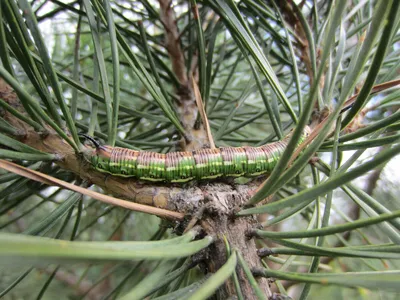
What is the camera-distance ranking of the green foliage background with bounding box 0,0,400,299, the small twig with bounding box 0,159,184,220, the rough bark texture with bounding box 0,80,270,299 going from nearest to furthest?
the green foliage background with bounding box 0,0,400,299 < the small twig with bounding box 0,159,184,220 < the rough bark texture with bounding box 0,80,270,299

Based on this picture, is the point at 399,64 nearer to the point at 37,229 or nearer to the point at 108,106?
the point at 108,106

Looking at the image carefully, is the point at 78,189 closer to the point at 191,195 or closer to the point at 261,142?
the point at 191,195

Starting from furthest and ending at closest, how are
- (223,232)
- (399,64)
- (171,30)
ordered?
(171,30) < (399,64) < (223,232)

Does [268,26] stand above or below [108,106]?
above

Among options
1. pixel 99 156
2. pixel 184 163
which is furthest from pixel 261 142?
pixel 99 156

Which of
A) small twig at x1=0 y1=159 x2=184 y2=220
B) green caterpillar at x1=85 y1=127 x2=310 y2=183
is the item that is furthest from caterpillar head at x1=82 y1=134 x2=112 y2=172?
small twig at x1=0 y1=159 x2=184 y2=220

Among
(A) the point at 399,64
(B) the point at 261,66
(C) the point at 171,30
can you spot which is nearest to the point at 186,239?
(B) the point at 261,66

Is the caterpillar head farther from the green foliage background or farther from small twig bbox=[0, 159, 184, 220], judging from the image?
small twig bbox=[0, 159, 184, 220]

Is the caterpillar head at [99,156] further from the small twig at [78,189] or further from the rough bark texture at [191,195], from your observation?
the small twig at [78,189]

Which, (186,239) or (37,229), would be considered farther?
(37,229)
